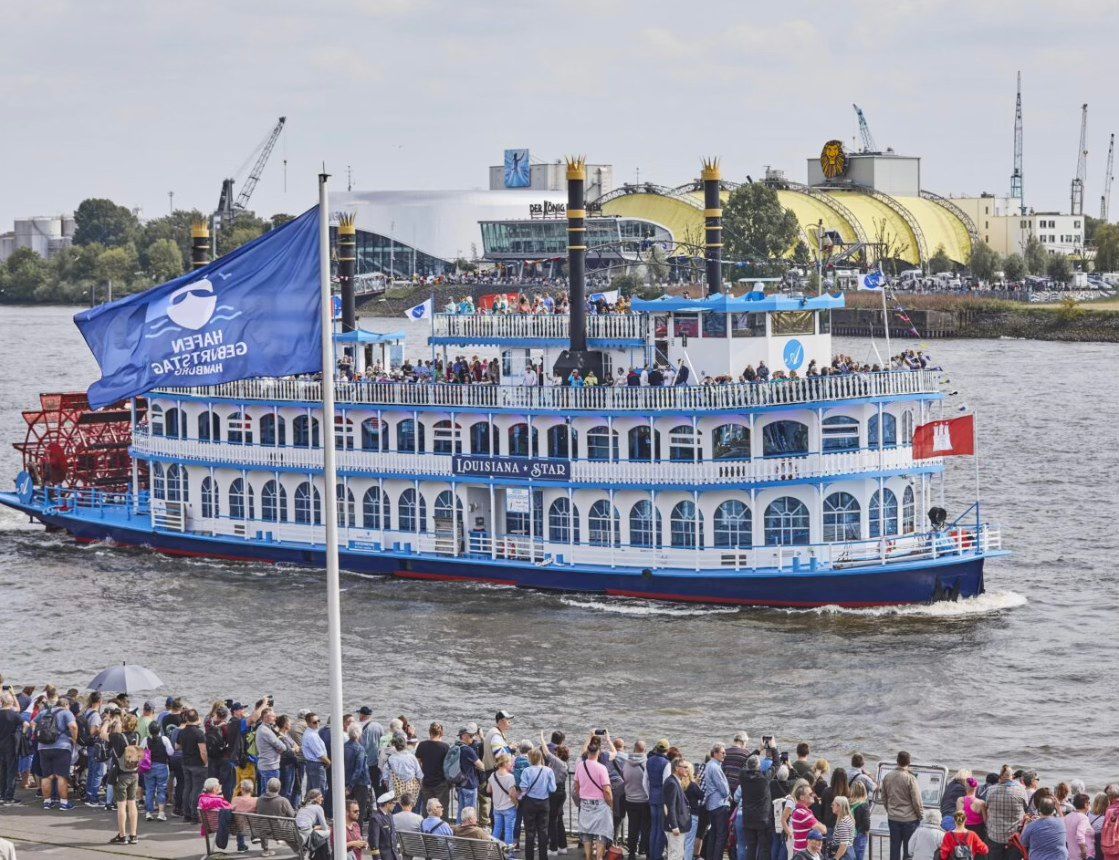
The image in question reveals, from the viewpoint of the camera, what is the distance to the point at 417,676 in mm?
38750

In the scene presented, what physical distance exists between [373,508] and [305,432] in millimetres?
2924

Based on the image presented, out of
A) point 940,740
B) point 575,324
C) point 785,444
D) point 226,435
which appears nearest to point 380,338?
point 226,435

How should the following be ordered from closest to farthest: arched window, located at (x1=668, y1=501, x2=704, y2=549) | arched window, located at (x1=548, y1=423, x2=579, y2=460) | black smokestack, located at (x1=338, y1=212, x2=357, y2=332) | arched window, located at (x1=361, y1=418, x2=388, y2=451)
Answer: arched window, located at (x1=668, y1=501, x2=704, y2=549) → arched window, located at (x1=548, y1=423, x2=579, y2=460) → arched window, located at (x1=361, y1=418, x2=388, y2=451) → black smokestack, located at (x1=338, y1=212, x2=357, y2=332)

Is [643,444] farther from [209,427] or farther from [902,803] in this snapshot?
[902,803]

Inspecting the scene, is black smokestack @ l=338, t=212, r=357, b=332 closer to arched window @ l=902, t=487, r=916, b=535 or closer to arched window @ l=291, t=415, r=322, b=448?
arched window @ l=291, t=415, r=322, b=448

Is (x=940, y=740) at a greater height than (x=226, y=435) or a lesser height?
lesser

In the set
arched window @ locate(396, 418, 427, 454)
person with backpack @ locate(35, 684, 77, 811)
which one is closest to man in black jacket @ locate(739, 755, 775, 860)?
person with backpack @ locate(35, 684, 77, 811)

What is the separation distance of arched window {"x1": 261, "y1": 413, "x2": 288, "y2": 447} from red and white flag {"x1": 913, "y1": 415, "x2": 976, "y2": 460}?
690 inches

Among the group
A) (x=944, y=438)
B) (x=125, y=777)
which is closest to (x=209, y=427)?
(x=944, y=438)

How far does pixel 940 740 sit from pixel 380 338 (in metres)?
23.5

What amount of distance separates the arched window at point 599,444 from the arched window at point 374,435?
20.5 feet

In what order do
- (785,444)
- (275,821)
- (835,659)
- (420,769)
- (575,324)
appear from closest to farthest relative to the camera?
(275,821), (420,769), (835,659), (785,444), (575,324)

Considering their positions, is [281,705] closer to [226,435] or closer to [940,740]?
[940,740]

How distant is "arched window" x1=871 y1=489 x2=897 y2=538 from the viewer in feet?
140
